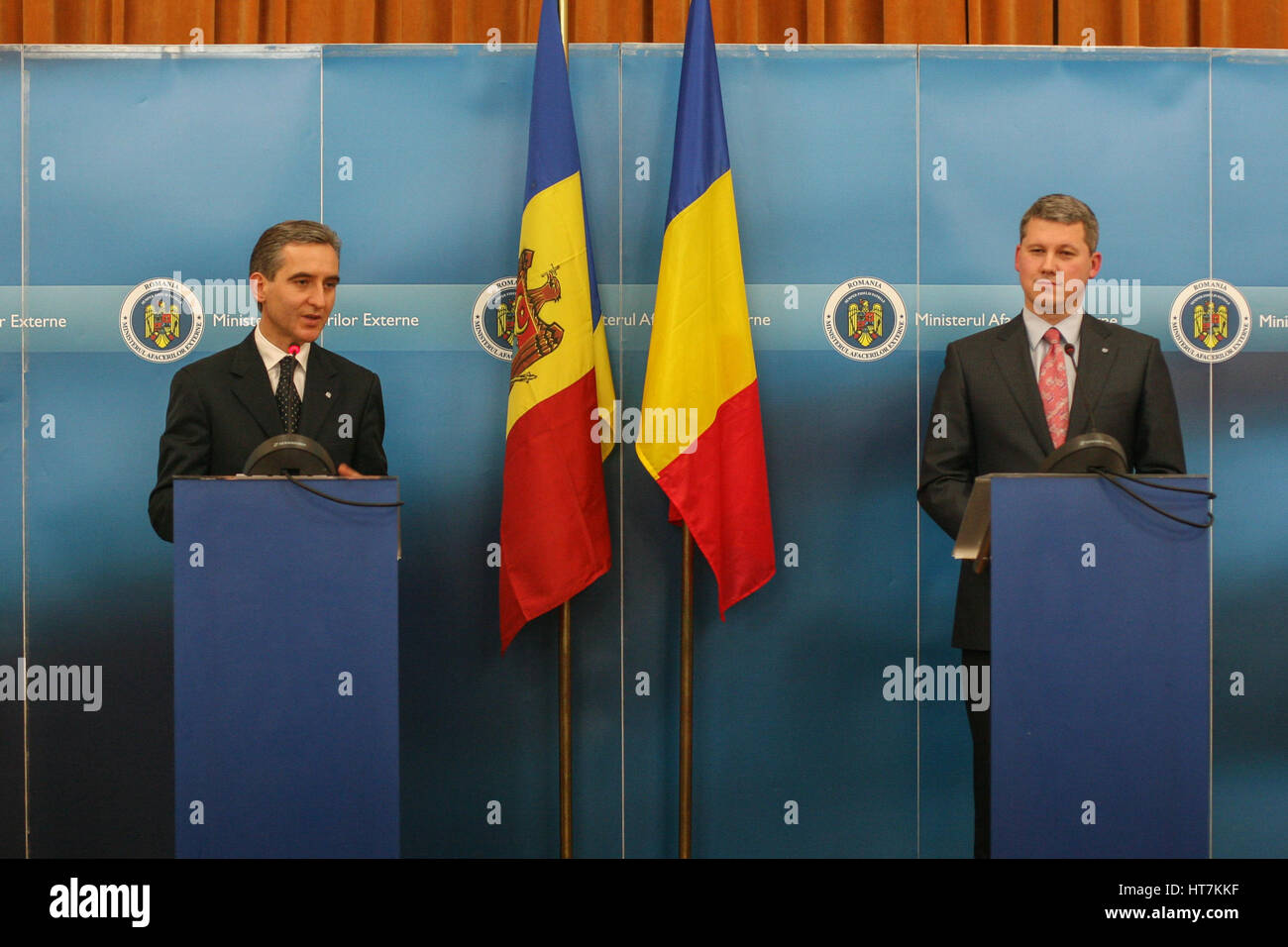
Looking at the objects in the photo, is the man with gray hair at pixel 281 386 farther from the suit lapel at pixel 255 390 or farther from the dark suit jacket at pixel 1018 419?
the dark suit jacket at pixel 1018 419

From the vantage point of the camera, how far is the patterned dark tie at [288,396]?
11.8 ft

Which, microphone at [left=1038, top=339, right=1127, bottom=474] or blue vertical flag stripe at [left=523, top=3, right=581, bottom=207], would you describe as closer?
microphone at [left=1038, top=339, right=1127, bottom=474]

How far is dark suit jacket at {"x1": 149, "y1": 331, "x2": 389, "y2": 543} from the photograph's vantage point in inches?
138

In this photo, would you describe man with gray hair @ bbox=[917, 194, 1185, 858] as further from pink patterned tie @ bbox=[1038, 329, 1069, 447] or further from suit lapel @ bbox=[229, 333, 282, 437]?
suit lapel @ bbox=[229, 333, 282, 437]

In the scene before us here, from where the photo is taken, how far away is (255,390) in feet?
11.8

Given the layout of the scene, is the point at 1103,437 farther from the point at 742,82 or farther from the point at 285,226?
the point at 285,226

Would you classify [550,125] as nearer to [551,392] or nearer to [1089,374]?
[551,392]

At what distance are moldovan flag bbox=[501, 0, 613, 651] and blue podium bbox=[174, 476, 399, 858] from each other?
3.93 ft
